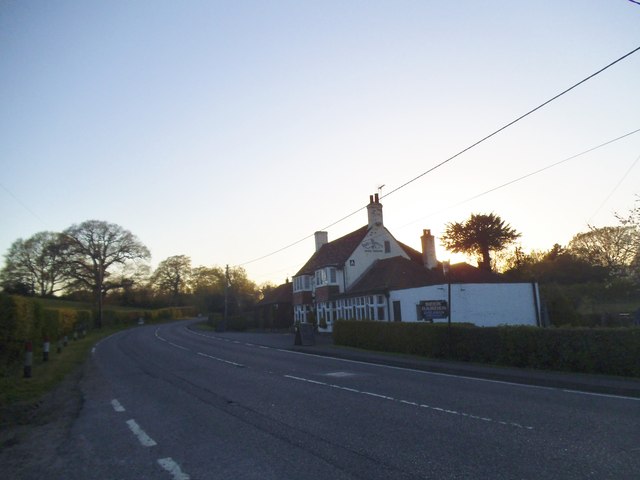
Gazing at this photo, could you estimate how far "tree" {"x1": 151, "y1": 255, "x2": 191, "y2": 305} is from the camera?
104062 mm

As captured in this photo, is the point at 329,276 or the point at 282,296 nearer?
the point at 329,276

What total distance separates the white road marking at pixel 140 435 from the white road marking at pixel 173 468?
924 mm

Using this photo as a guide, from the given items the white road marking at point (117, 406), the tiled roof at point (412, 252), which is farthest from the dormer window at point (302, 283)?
the white road marking at point (117, 406)

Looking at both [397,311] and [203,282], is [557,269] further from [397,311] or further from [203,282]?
[203,282]

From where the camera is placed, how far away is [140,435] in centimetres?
766

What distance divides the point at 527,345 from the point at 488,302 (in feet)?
48.3

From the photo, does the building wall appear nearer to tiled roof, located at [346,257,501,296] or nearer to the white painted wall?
tiled roof, located at [346,257,501,296]

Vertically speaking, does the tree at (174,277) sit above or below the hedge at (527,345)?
above

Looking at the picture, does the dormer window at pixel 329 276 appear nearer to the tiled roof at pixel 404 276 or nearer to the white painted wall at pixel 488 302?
the tiled roof at pixel 404 276

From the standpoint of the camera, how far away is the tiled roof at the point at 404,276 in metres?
33.8

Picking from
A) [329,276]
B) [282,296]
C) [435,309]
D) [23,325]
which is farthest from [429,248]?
[23,325]

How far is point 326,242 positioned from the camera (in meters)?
52.4

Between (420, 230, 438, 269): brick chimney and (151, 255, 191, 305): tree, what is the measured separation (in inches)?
3022

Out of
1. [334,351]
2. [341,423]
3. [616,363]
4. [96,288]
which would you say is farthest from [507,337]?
[96,288]
